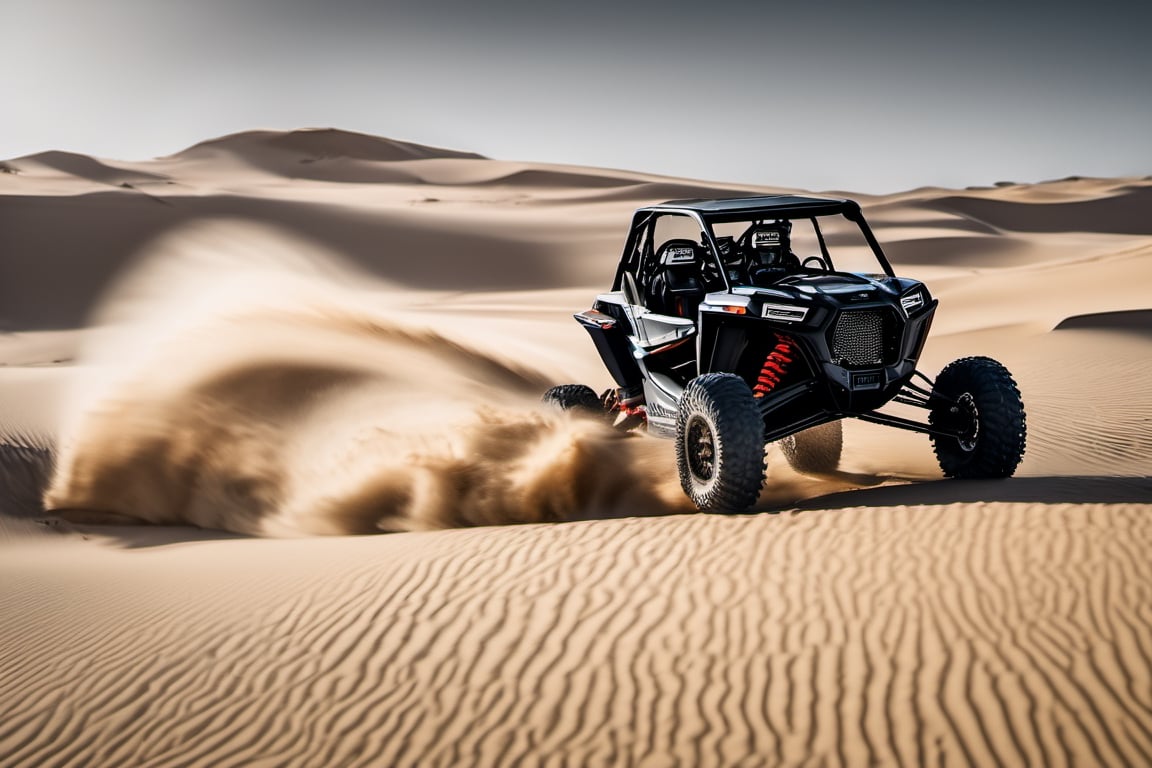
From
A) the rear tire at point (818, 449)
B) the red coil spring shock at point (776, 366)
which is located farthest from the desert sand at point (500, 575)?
the red coil spring shock at point (776, 366)

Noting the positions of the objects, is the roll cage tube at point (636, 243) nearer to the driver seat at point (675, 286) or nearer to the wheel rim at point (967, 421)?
the driver seat at point (675, 286)

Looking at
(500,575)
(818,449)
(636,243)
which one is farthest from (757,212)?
(500,575)

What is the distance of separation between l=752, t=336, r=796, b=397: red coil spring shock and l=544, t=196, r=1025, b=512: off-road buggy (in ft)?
0.03

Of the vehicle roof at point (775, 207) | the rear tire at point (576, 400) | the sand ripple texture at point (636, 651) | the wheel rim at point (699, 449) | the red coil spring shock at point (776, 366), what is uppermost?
the vehicle roof at point (775, 207)

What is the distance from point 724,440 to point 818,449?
9.23 ft

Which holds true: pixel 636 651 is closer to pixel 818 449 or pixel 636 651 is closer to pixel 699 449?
pixel 699 449

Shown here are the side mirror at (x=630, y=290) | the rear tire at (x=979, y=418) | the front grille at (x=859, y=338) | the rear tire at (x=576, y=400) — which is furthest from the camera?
the rear tire at (x=576, y=400)

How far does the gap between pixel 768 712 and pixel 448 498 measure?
409cm

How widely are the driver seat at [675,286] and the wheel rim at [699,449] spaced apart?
1.52 m

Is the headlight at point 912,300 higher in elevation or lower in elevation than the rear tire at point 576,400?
higher

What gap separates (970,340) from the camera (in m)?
19.3

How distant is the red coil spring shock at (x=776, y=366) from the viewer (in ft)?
24.6

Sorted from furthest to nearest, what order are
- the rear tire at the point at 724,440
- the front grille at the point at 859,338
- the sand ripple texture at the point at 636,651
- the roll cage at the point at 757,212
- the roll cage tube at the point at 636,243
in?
the roll cage tube at the point at 636,243
the roll cage at the point at 757,212
the front grille at the point at 859,338
the rear tire at the point at 724,440
the sand ripple texture at the point at 636,651

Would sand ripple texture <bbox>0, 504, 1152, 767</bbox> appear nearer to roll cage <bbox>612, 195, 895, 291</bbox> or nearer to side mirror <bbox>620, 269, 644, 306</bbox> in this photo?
roll cage <bbox>612, 195, 895, 291</bbox>
